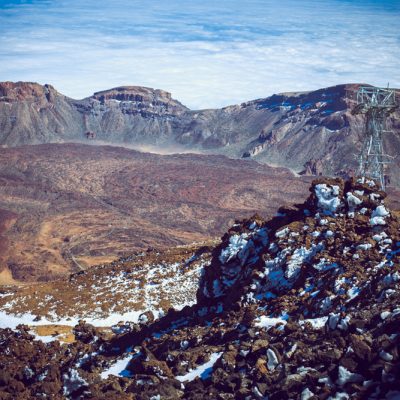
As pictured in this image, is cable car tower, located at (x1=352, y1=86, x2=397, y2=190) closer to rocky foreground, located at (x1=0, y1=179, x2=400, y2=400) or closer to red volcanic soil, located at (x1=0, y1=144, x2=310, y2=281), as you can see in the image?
rocky foreground, located at (x1=0, y1=179, x2=400, y2=400)

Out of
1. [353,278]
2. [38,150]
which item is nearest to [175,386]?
[353,278]

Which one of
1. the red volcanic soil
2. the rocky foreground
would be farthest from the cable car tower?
the red volcanic soil

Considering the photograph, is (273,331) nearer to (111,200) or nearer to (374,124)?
(374,124)

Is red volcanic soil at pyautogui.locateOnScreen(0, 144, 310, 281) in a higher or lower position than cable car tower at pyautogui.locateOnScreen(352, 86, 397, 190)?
lower

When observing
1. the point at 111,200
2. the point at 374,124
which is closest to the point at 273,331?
the point at 374,124

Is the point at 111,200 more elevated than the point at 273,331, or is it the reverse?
the point at 273,331

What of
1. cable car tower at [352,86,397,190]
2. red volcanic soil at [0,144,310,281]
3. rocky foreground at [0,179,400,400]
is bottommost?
red volcanic soil at [0,144,310,281]
